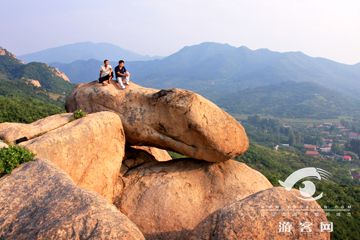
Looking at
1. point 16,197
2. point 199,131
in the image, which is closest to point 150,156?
point 199,131

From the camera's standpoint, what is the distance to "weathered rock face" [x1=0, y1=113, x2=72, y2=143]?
15.3 m

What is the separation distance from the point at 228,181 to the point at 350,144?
Answer: 526 feet

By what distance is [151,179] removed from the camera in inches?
709

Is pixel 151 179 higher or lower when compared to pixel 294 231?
lower

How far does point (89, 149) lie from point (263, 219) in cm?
846

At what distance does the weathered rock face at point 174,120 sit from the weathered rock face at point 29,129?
2504 mm

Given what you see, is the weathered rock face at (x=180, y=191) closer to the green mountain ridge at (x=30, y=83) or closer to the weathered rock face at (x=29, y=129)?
the weathered rock face at (x=29, y=129)

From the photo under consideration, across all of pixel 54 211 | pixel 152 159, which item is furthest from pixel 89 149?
pixel 54 211

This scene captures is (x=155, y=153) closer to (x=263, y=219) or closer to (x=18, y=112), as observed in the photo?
(x=263, y=219)

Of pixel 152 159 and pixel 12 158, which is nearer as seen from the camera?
pixel 12 158

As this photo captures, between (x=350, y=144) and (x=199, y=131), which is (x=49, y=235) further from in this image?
(x=350, y=144)

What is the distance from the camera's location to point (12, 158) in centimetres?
1108

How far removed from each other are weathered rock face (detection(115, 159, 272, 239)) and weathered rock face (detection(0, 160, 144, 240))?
7.09 meters

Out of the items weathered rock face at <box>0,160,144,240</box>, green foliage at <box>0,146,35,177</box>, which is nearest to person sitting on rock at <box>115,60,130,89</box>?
green foliage at <box>0,146,35,177</box>
